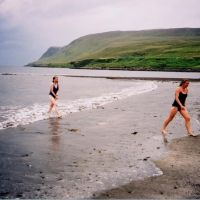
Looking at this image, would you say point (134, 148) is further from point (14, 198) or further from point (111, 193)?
point (14, 198)

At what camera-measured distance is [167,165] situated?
33.2 ft

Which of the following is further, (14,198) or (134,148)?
(134,148)

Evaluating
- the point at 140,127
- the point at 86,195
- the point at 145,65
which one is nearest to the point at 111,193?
the point at 86,195

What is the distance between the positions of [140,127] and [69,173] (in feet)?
25.4

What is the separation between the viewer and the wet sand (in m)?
8.09

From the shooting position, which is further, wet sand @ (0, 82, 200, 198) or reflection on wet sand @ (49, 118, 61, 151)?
reflection on wet sand @ (49, 118, 61, 151)

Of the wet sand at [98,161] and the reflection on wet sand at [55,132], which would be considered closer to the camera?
the wet sand at [98,161]

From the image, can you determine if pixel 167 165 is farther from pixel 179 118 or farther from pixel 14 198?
pixel 179 118

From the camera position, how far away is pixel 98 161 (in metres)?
10.5

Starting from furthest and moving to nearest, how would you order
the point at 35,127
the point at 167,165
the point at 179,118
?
1. the point at 179,118
2. the point at 35,127
3. the point at 167,165

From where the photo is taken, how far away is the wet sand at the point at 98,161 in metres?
8.09

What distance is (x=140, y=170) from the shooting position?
9.70m

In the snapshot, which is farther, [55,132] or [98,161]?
[55,132]

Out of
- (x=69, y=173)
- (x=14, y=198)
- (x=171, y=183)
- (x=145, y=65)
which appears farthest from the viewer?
(x=145, y=65)
